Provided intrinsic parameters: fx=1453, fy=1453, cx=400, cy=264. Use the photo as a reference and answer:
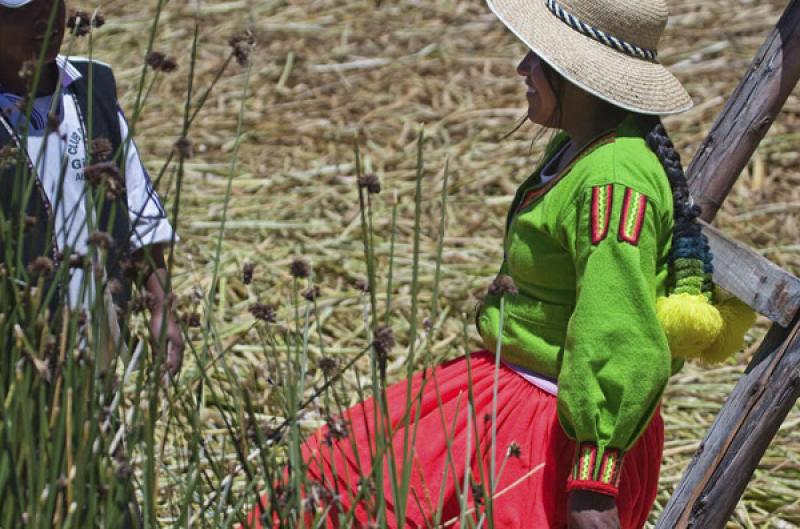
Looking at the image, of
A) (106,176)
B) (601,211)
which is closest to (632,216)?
(601,211)

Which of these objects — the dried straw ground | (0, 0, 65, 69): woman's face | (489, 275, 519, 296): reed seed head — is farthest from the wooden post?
(0, 0, 65, 69): woman's face

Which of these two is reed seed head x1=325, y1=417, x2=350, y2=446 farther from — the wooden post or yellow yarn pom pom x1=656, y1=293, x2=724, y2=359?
the wooden post

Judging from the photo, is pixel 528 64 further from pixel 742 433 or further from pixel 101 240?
pixel 101 240

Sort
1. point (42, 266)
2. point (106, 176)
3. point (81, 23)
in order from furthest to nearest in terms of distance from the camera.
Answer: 1. point (81, 23)
2. point (42, 266)
3. point (106, 176)

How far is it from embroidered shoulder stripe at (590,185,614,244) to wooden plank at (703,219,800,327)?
12.4 inches

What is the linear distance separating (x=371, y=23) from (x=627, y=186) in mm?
3953

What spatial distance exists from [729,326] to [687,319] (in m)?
0.19

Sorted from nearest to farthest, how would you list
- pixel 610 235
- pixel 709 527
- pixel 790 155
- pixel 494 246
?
pixel 610 235
pixel 709 527
pixel 494 246
pixel 790 155

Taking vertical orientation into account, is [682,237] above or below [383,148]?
above

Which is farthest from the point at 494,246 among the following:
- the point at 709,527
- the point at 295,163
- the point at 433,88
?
the point at 709,527

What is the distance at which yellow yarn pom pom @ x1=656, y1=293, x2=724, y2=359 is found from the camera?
1979 mm

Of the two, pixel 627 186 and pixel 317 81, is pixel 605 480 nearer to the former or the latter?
pixel 627 186

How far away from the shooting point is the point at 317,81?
208 inches

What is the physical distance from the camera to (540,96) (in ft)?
A: 6.88
